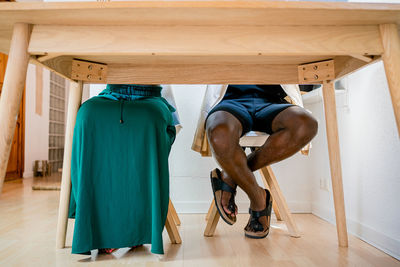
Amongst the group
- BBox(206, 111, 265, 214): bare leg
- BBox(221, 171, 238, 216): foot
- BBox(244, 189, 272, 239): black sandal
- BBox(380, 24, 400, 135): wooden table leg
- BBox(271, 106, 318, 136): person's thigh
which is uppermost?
BBox(380, 24, 400, 135): wooden table leg

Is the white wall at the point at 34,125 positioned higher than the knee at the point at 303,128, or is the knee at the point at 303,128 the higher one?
the white wall at the point at 34,125

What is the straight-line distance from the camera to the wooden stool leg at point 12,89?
82 cm

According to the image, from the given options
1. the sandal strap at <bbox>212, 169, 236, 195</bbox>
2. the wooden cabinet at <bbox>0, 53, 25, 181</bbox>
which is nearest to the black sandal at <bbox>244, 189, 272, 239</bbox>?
the sandal strap at <bbox>212, 169, 236, 195</bbox>

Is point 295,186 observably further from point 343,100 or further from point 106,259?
point 106,259

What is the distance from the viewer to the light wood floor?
1.15 metres

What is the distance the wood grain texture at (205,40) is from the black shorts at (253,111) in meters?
0.51

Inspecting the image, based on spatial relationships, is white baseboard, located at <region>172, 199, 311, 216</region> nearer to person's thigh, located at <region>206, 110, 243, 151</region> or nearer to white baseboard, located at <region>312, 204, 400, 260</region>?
white baseboard, located at <region>312, 204, 400, 260</region>

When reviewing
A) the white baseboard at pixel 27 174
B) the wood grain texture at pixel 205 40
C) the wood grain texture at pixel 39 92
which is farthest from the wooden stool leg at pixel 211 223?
the wood grain texture at pixel 39 92

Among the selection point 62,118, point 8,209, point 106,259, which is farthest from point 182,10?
point 62,118

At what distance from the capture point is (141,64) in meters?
1.34

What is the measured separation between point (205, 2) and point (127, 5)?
183 mm

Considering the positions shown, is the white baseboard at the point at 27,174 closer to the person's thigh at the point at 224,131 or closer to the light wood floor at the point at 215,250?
the light wood floor at the point at 215,250

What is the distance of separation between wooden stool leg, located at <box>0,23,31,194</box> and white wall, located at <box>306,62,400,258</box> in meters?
1.27

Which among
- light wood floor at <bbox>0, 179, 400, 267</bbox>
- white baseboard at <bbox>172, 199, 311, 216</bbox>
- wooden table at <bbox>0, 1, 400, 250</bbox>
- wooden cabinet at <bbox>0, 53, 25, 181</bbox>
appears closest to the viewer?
wooden table at <bbox>0, 1, 400, 250</bbox>
